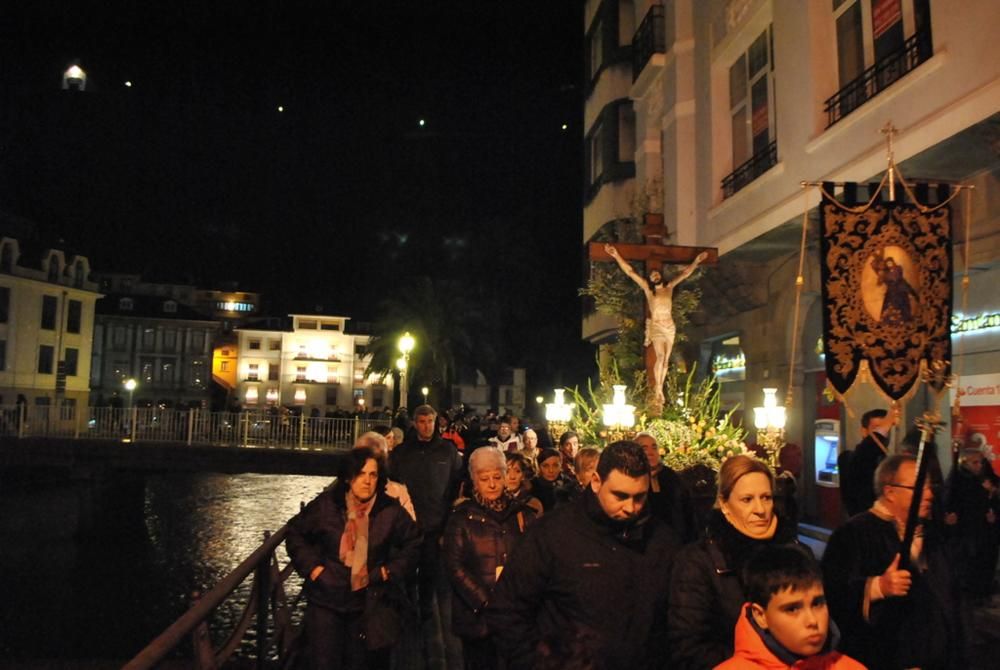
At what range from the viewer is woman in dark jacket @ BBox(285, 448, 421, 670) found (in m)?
4.92

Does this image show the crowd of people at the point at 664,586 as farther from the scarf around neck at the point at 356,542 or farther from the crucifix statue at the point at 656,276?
the crucifix statue at the point at 656,276

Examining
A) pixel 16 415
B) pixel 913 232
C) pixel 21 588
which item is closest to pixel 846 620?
pixel 913 232

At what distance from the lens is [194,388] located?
7781 centimetres

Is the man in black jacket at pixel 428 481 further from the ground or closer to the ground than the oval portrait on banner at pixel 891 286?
closer to the ground

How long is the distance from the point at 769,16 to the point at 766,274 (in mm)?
4482

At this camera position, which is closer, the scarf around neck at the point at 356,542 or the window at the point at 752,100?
the scarf around neck at the point at 356,542

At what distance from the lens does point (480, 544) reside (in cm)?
498

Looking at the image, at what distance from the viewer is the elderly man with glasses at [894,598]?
3.53 meters

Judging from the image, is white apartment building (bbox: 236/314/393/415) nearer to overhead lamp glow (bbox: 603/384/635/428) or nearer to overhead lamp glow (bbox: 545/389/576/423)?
overhead lamp glow (bbox: 545/389/576/423)

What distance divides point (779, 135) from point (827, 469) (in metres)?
5.61

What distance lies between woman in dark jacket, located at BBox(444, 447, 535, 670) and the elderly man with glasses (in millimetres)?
1813

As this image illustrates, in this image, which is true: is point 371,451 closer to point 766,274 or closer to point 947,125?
point 947,125

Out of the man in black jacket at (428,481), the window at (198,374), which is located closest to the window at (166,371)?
the window at (198,374)

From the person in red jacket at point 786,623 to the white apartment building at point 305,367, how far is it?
7999cm
